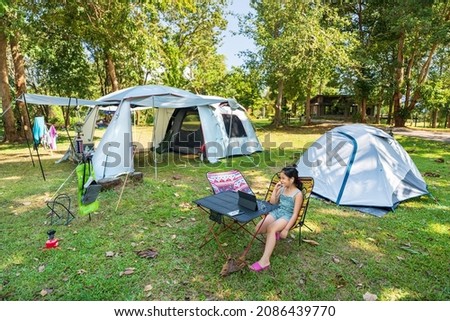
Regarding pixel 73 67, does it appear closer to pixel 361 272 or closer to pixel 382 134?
pixel 382 134

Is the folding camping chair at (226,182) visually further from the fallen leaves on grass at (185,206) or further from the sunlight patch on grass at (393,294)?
the sunlight patch on grass at (393,294)

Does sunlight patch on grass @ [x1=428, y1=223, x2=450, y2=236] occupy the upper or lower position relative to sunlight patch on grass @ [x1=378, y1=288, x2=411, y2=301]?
upper

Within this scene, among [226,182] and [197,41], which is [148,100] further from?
[197,41]

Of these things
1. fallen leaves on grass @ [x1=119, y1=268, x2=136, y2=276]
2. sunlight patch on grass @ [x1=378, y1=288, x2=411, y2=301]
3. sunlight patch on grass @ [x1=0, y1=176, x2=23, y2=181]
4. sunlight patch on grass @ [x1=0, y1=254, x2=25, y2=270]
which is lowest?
A: sunlight patch on grass @ [x1=378, y1=288, x2=411, y2=301]

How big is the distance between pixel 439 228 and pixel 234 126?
6487 mm

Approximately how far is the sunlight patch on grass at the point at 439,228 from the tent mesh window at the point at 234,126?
5.98 metres

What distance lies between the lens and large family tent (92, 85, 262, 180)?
253 inches

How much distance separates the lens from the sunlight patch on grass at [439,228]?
4.11 m

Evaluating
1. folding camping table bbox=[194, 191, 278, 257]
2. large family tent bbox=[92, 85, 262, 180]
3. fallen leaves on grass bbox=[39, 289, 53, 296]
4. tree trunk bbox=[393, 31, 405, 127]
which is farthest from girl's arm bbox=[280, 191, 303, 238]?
tree trunk bbox=[393, 31, 405, 127]

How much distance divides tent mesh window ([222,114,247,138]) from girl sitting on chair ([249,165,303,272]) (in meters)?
5.81

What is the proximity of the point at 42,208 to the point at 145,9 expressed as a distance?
8.68 metres

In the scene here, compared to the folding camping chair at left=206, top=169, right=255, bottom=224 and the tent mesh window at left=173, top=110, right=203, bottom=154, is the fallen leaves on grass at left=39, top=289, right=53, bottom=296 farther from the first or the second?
the tent mesh window at left=173, top=110, right=203, bottom=154

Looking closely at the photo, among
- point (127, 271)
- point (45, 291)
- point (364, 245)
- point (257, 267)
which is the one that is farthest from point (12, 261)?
point (364, 245)

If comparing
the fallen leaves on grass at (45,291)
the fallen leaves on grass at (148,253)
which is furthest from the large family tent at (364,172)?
the fallen leaves on grass at (45,291)
